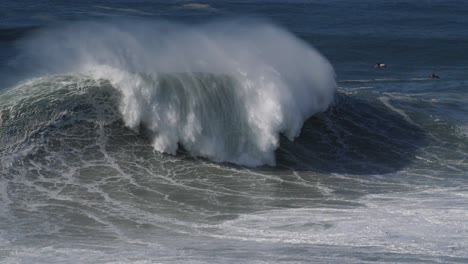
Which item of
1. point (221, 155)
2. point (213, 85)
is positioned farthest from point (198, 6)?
point (221, 155)

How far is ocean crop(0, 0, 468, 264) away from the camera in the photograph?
→ 12734 millimetres

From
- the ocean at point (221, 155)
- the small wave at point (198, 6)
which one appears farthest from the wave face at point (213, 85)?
the small wave at point (198, 6)

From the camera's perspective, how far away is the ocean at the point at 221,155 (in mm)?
12734

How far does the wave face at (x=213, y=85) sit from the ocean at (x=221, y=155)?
43 millimetres

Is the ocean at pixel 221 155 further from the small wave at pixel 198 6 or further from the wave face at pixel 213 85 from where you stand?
the small wave at pixel 198 6

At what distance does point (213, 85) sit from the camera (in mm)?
19516

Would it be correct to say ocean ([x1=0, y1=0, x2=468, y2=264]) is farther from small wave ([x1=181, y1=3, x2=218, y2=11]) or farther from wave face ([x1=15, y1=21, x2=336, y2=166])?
small wave ([x1=181, y1=3, x2=218, y2=11])

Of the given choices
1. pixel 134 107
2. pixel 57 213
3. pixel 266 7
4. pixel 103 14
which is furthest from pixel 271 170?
pixel 266 7

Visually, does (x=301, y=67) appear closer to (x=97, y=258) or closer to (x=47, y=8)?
(x=97, y=258)

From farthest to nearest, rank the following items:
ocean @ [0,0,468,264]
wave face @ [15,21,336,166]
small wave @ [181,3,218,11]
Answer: small wave @ [181,3,218,11], wave face @ [15,21,336,166], ocean @ [0,0,468,264]

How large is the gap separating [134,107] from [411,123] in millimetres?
7149

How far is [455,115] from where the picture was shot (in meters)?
23.3

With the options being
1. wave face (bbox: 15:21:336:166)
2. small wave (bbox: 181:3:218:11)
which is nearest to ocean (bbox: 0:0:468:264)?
wave face (bbox: 15:21:336:166)

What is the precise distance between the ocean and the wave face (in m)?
0.04
